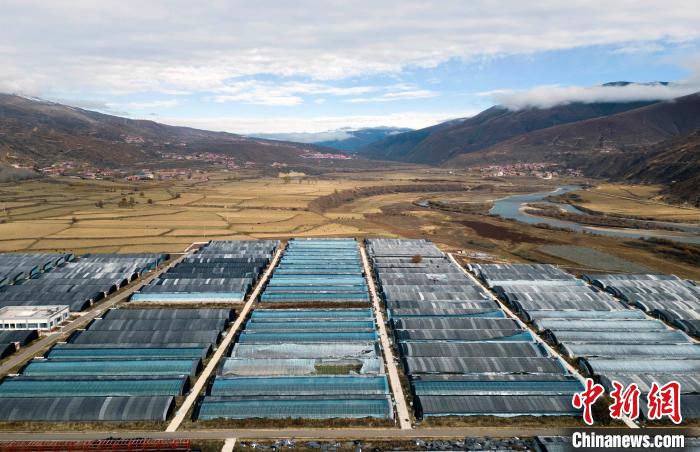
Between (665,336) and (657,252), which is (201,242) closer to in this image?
(665,336)

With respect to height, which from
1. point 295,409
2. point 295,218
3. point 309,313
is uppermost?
point 295,218

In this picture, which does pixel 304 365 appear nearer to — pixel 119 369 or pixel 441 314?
pixel 119 369

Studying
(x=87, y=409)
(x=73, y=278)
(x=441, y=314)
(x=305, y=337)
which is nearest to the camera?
(x=87, y=409)

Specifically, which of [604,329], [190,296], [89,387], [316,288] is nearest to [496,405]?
[604,329]

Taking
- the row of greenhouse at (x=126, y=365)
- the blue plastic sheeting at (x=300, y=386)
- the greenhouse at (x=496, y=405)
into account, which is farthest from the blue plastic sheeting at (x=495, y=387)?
the row of greenhouse at (x=126, y=365)

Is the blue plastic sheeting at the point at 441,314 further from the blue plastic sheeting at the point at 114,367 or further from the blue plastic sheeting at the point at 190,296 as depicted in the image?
the blue plastic sheeting at the point at 114,367

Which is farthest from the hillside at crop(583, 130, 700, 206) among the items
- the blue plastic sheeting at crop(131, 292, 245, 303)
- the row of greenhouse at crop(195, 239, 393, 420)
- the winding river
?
the blue plastic sheeting at crop(131, 292, 245, 303)
